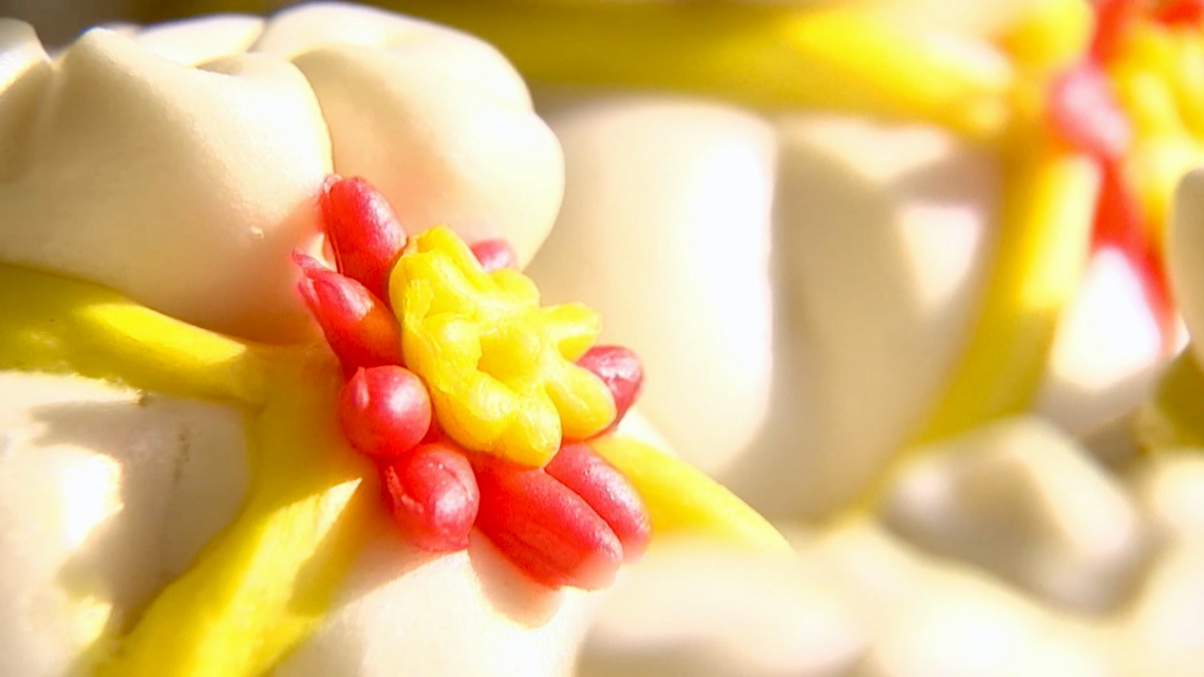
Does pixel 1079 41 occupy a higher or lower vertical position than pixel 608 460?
higher

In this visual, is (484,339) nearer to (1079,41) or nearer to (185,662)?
(185,662)

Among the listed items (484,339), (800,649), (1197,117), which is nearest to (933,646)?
(800,649)

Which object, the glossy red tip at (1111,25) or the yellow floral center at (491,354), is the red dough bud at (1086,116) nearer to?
the glossy red tip at (1111,25)

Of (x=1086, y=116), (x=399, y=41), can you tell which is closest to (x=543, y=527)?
(x=399, y=41)

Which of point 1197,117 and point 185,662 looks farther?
point 1197,117

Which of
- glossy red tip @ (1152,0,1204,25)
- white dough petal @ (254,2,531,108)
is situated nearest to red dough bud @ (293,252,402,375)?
white dough petal @ (254,2,531,108)

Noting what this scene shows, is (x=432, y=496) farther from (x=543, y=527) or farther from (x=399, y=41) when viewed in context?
(x=399, y=41)

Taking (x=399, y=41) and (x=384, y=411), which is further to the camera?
(x=399, y=41)
